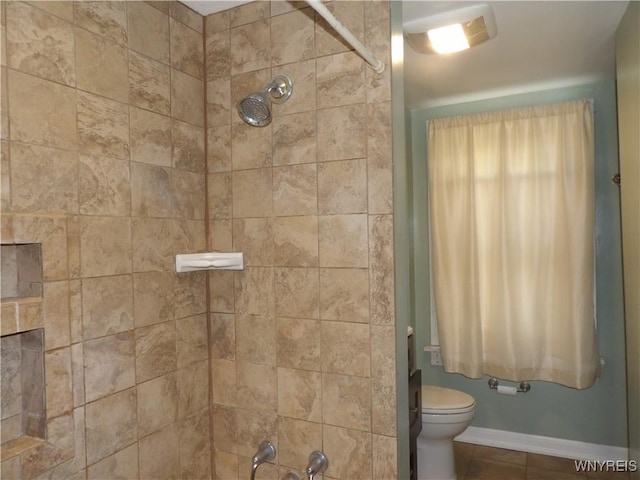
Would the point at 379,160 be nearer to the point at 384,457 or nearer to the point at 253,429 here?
the point at 384,457

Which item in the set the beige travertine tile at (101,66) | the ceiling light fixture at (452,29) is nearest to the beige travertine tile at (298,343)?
the beige travertine tile at (101,66)

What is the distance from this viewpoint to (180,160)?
1.60 metres

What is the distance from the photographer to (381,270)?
1425 millimetres

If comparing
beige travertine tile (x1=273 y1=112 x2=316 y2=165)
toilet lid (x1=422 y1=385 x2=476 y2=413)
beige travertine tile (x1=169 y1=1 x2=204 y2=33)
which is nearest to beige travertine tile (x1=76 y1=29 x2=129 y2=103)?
beige travertine tile (x1=169 y1=1 x2=204 y2=33)

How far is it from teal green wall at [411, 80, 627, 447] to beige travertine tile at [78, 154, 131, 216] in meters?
2.43

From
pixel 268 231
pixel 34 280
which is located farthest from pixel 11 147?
pixel 268 231

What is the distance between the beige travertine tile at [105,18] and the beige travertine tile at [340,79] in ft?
2.14

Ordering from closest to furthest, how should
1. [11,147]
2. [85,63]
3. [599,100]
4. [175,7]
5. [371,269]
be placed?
1. [11,147]
2. [85,63]
3. [371,269]
4. [175,7]
5. [599,100]

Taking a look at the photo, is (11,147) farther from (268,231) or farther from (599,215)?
(599,215)

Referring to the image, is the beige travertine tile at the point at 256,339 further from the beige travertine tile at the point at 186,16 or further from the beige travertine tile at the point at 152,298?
the beige travertine tile at the point at 186,16

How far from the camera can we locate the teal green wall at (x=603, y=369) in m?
2.67

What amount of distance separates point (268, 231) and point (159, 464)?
90 cm

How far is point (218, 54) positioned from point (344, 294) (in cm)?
107

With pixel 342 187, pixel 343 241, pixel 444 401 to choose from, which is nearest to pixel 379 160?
pixel 342 187
